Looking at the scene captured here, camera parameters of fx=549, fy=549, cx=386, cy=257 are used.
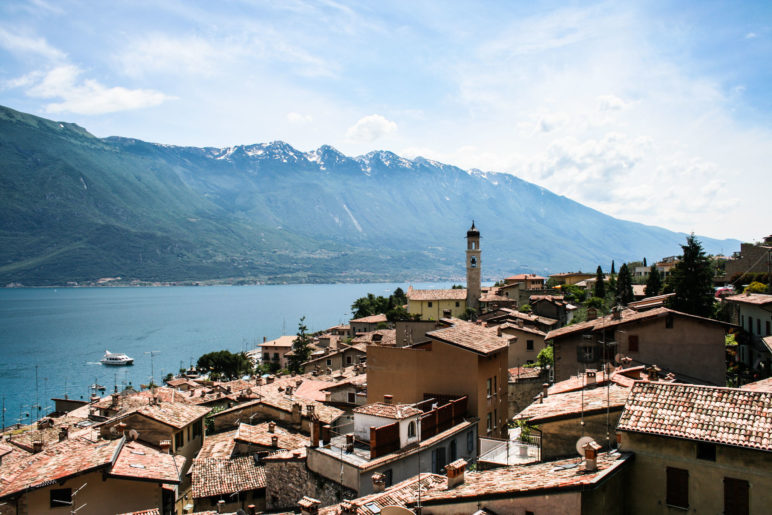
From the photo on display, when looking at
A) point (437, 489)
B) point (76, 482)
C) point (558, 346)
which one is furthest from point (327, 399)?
point (437, 489)

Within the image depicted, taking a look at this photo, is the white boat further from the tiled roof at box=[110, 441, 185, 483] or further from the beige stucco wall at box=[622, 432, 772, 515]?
the beige stucco wall at box=[622, 432, 772, 515]

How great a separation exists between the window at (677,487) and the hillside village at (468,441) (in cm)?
3

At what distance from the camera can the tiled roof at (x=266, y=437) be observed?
71.7 ft

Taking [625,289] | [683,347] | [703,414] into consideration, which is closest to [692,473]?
[703,414]

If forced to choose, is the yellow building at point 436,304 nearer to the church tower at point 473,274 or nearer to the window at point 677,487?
the church tower at point 473,274

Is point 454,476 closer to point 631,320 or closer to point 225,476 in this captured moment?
point 225,476

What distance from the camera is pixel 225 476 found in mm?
19312

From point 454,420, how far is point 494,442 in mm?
1410

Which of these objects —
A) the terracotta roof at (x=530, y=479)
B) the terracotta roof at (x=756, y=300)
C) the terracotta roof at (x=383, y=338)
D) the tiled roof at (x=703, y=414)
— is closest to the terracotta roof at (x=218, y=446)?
the terracotta roof at (x=530, y=479)

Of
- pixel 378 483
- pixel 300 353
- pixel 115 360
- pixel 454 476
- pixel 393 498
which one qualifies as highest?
pixel 454 476

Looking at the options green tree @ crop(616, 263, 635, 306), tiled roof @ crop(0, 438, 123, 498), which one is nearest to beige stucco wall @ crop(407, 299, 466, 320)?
green tree @ crop(616, 263, 635, 306)

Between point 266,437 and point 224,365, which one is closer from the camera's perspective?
point 266,437

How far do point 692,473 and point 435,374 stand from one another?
415 inches

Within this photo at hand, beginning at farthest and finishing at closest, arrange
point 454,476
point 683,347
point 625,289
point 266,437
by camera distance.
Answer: point 625,289
point 266,437
point 683,347
point 454,476
